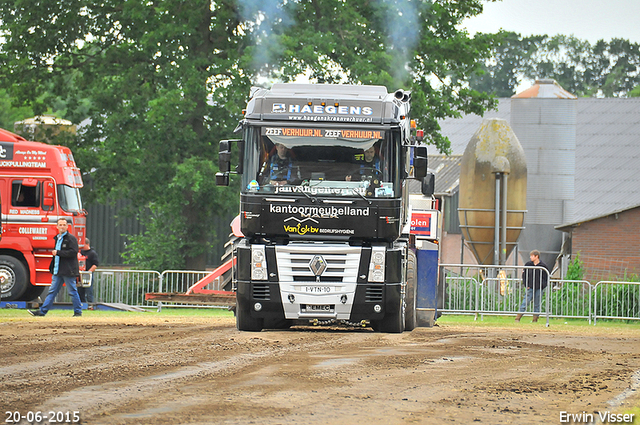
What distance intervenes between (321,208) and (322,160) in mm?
697

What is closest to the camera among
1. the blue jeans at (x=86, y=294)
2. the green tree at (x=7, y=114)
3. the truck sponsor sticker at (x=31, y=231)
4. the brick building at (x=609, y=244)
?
the truck sponsor sticker at (x=31, y=231)

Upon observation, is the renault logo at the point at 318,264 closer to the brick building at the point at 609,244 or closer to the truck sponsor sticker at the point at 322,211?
the truck sponsor sticker at the point at 322,211

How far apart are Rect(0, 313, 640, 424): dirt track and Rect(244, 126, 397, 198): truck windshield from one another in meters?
2.30

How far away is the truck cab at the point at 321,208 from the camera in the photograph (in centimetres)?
1330

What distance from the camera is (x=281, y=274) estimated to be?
13.5 meters

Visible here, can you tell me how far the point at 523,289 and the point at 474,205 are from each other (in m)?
8.92

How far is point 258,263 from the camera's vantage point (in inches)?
530

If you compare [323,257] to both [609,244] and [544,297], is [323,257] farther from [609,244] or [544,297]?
[609,244]

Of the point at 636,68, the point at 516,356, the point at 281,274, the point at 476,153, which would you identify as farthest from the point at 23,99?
the point at 636,68

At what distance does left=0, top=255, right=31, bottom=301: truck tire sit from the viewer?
22969 millimetres

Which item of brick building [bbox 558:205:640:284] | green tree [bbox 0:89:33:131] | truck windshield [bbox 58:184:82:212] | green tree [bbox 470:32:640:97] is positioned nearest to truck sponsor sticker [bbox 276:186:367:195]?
truck windshield [bbox 58:184:82:212]

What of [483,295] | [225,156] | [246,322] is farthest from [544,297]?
[225,156]

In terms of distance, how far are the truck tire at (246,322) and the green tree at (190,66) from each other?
1341 centimetres

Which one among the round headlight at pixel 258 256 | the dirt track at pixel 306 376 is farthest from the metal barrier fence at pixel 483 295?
the round headlight at pixel 258 256
